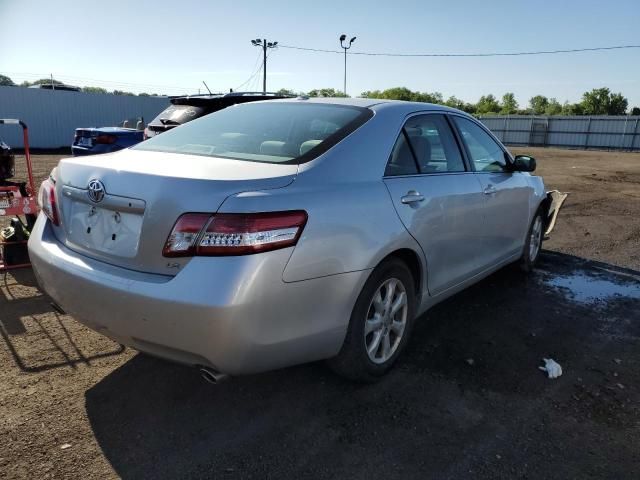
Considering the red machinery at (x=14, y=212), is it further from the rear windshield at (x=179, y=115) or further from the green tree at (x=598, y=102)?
the green tree at (x=598, y=102)

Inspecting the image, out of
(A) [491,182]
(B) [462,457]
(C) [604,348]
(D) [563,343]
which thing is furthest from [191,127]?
(C) [604,348]

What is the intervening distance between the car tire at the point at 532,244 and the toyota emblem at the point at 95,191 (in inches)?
157

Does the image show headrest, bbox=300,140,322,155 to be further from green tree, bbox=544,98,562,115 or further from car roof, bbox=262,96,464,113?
green tree, bbox=544,98,562,115

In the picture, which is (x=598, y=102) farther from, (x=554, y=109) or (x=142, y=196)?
(x=142, y=196)

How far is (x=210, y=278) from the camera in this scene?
2.20 metres

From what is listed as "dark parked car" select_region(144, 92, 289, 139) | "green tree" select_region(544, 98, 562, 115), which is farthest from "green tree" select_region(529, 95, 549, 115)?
"dark parked car" select_region(144, 92, 289, 139)

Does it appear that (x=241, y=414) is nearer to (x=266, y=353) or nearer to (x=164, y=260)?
(x=266, y=353)

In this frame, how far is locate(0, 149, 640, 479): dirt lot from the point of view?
2.39 meters

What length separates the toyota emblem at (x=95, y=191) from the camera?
8.27ft

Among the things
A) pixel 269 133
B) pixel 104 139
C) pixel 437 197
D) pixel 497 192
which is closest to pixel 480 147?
pixel 497 192

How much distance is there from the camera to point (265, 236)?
7.43ft

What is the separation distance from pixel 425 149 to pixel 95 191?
6.68 ft

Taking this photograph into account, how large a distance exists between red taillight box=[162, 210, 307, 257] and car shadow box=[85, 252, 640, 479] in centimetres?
96

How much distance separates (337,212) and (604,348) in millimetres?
2424
